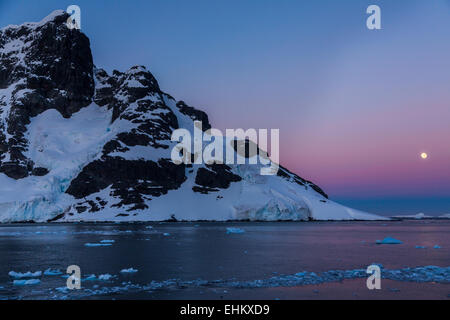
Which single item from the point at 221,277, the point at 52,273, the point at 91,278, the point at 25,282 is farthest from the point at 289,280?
the point at 52,273

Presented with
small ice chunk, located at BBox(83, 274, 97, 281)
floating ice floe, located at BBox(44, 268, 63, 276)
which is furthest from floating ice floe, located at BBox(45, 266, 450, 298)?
floating ice floe, located at BBox(44, 268, 63, 276)

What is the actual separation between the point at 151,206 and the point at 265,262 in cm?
15410

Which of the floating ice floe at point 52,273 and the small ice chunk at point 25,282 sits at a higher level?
the small ice chunk at point 25,282

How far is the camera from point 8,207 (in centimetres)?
16838

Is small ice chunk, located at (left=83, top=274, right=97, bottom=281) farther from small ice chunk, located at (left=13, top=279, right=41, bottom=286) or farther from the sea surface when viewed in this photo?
small ice chunk, located at (left=13, top=279, right=41, bottom=286)

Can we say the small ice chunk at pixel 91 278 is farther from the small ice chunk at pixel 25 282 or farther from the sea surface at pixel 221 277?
the small ice chunk at pixel 25 282

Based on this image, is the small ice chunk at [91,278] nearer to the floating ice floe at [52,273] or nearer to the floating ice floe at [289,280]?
the floating ice floe at [289,280]

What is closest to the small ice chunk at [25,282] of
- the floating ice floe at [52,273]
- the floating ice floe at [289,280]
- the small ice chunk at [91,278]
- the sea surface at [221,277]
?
the sea surface at [221,277]

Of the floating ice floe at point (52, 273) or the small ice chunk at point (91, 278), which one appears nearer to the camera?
the small ice chunk at point (91, 278)

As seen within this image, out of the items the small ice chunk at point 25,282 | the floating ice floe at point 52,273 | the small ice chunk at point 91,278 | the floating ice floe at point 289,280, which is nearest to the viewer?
the floating ice floe at point 289,280

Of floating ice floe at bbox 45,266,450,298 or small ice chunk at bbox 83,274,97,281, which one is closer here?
floating ice floe at bbox 45,266,450,298

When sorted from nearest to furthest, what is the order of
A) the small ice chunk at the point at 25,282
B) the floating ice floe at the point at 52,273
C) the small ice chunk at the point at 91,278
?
the small ice chunk at the point at 25,282, the small ice chunk at the point at 91,278, the floating ice floe at the point at 52,273
